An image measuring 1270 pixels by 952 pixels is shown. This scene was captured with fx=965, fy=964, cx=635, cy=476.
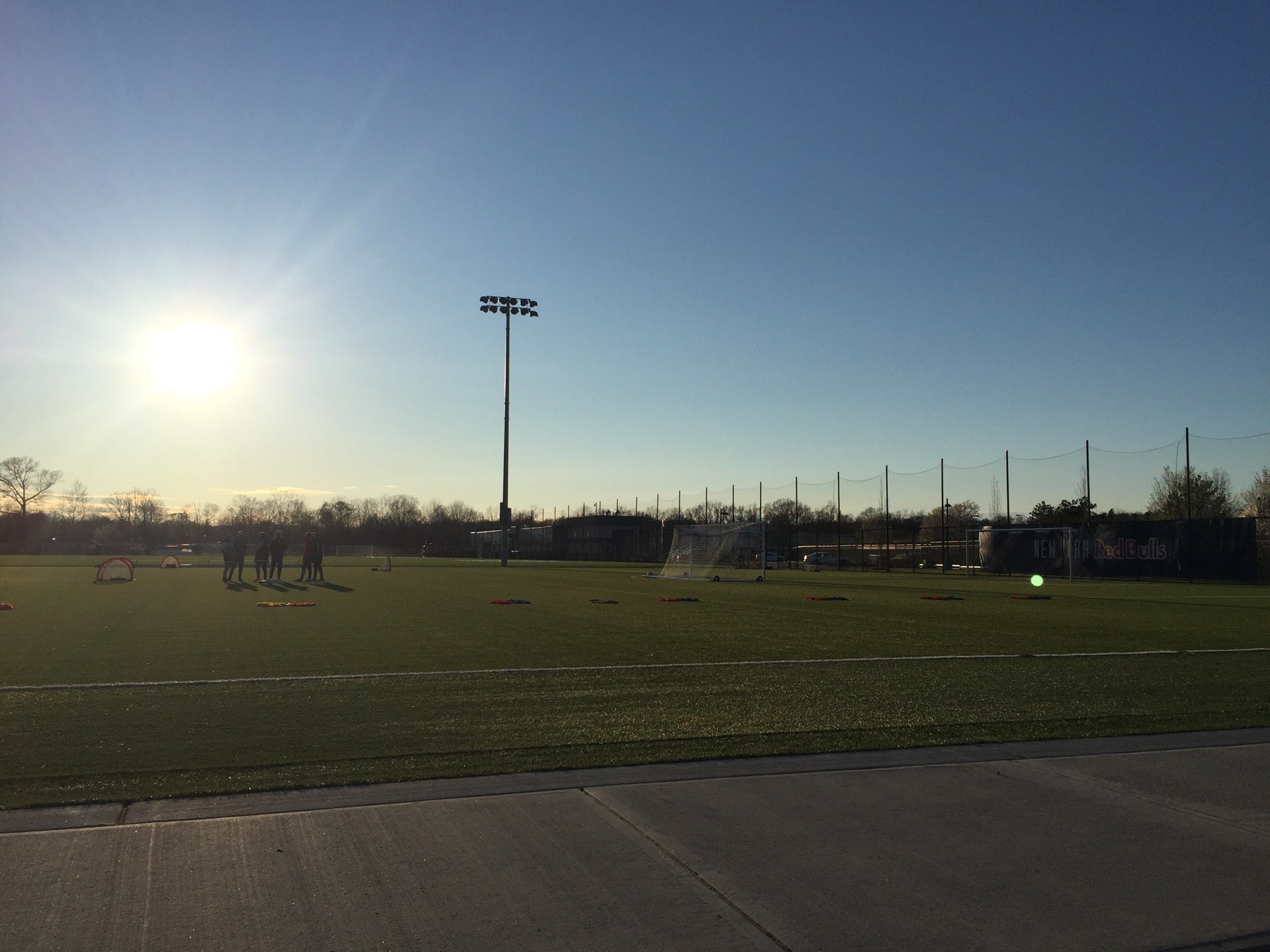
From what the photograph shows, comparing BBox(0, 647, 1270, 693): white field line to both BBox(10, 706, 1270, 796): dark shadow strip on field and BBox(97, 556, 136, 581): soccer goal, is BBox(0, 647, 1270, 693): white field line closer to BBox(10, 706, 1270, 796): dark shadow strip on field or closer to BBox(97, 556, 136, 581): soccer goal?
BBox(10, 706, 1270, 796): dark shadow strip on field

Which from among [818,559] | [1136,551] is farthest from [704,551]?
[818,559]

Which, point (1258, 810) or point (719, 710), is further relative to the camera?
point (719, 710)

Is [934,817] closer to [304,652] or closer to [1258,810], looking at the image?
[1258,810]

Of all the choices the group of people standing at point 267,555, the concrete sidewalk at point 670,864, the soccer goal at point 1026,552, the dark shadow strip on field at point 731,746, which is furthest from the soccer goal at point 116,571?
the soccer goal at point 1026,552

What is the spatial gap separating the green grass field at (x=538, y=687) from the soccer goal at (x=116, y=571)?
40.0 ft

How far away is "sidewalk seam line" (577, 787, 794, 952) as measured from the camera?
3541 mm

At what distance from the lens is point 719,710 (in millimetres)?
7855

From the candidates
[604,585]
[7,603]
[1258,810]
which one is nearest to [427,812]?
[1258,810]

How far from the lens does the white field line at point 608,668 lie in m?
9.05

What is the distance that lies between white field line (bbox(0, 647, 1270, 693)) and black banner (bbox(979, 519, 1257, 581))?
2698 cm

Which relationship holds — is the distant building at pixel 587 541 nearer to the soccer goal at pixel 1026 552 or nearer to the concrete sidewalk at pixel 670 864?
the soccer goal at pixel 1026 552

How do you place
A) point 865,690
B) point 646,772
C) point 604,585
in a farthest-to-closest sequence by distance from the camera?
1. point 604,585
2. point 865,690
3. point 646,772

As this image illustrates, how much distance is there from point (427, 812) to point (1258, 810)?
432 centimetres

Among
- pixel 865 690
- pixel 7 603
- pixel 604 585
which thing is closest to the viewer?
pixel 865 690
